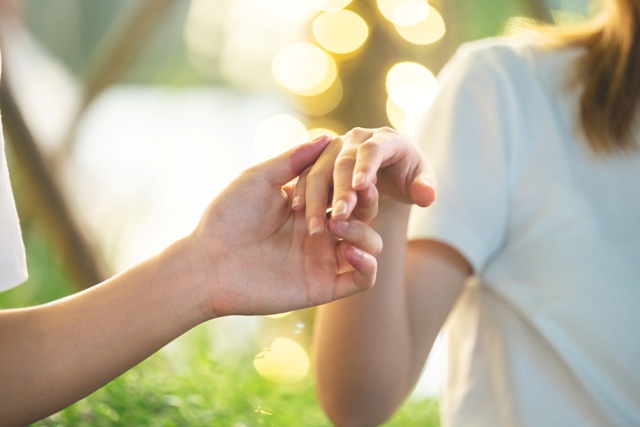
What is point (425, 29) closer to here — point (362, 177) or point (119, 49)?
point (119, 49)

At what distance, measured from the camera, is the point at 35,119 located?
1.55 meters

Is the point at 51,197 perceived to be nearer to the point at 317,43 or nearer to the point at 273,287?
the point at 317,43

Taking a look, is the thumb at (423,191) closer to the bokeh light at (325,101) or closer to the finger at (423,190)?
the finger at (423,190)

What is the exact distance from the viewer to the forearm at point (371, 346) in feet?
2.65

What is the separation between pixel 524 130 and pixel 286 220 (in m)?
0.42

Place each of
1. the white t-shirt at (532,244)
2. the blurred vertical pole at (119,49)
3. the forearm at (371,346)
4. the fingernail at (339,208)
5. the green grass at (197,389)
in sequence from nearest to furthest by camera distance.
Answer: the fingernail at (339,208) < the forearm at (371,346) < the white t-shirt at (532,244) < the green grass at (197,389) < the blurred vertical pole at (119,49)

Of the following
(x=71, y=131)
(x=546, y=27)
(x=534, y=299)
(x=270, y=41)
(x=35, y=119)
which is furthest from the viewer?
(x=270, y=41)

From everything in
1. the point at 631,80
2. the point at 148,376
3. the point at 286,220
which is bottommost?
the point at 148,376

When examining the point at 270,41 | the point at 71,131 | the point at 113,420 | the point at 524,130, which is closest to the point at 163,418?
the point at 113,420

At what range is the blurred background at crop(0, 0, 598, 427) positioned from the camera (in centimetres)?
140

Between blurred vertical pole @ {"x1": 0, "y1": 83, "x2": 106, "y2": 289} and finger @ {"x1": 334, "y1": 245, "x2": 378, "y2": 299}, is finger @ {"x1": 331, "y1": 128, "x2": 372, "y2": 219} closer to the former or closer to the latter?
finger @ {"x1": 334, "y1": 245, "x2": 378, "y2": 299}

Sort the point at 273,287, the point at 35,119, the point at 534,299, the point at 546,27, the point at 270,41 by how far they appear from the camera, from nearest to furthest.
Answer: the point at 273,287
the point at 534,299
the point at 546,27
the point at 35,119
the point at 270,41

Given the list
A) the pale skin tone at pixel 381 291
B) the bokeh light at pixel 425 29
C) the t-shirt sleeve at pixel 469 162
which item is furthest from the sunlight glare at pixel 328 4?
the pale skin tone at pixel 381 291

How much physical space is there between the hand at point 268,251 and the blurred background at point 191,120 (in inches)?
10.6
